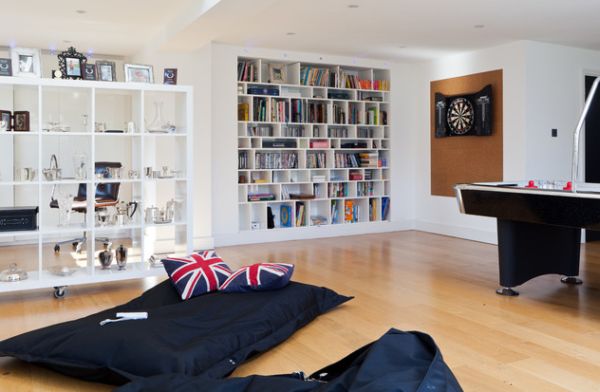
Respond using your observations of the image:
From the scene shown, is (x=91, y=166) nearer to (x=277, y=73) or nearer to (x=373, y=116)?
(x=277, y=73)

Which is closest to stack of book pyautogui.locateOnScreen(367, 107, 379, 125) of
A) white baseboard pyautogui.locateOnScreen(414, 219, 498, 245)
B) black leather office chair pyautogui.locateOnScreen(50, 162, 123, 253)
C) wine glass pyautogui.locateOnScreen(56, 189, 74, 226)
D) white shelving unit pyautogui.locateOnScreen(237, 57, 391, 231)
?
white shelving unit pyautogui.locateOnScreen(237, 57, 391, 231)

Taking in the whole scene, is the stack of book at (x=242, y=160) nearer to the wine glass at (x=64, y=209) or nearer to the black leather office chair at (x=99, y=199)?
the black leather office chair at (x=99, y=199)

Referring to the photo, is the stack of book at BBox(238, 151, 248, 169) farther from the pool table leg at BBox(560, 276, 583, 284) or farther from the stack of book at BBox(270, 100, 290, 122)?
the pool table leg at BBox(560, 276, 583, 284)

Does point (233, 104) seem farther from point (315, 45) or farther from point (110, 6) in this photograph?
point (110, 6)

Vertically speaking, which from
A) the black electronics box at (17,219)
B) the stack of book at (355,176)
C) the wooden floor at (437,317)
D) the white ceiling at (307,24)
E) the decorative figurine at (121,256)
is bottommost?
the wooden floor at (437,317)

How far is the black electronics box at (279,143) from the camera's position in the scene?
784 centimetres

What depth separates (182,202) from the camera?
525cm

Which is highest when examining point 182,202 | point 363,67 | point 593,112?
point 363,67

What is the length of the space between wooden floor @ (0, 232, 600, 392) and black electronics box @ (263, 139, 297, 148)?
5.81 feet

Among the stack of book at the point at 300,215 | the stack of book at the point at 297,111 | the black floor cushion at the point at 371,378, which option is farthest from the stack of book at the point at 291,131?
the black floor cushion at the point at 371,378

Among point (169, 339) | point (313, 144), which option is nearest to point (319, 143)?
point (313, 144)

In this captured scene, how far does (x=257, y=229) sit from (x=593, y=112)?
474 centimetres

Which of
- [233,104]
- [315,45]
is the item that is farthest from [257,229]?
[315,45]

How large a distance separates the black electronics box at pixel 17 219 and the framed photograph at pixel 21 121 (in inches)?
24.9
